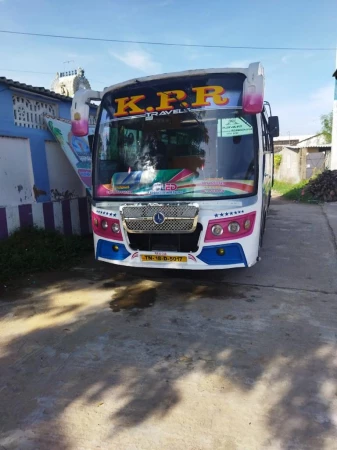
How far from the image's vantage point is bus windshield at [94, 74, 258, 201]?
389cm

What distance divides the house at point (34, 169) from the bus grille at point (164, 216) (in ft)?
8.62

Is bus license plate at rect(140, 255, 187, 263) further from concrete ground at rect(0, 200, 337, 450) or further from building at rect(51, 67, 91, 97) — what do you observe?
building at rect(51, 67, 91, 97)

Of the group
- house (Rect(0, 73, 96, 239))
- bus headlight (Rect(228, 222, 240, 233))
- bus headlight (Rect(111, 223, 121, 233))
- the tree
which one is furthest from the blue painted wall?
the tree

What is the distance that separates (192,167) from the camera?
4.05m

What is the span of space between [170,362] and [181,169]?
2147 millimetres

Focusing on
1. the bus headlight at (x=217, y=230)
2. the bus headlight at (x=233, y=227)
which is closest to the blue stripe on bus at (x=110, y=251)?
the bus headlight at (x=217, y=230)

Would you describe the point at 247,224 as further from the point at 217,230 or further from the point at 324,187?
the point at 324,187

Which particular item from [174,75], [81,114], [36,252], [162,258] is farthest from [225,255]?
[36,252]

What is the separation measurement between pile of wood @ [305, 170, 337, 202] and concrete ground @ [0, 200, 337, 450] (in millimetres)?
10088

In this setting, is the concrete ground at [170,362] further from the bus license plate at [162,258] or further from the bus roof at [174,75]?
the bus roof at [174,75]

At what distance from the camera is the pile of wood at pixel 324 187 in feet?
45.9

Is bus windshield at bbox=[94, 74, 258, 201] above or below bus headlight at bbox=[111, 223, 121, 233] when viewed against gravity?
above

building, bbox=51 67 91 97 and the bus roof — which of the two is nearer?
the bus roof

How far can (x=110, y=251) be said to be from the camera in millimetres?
4379
